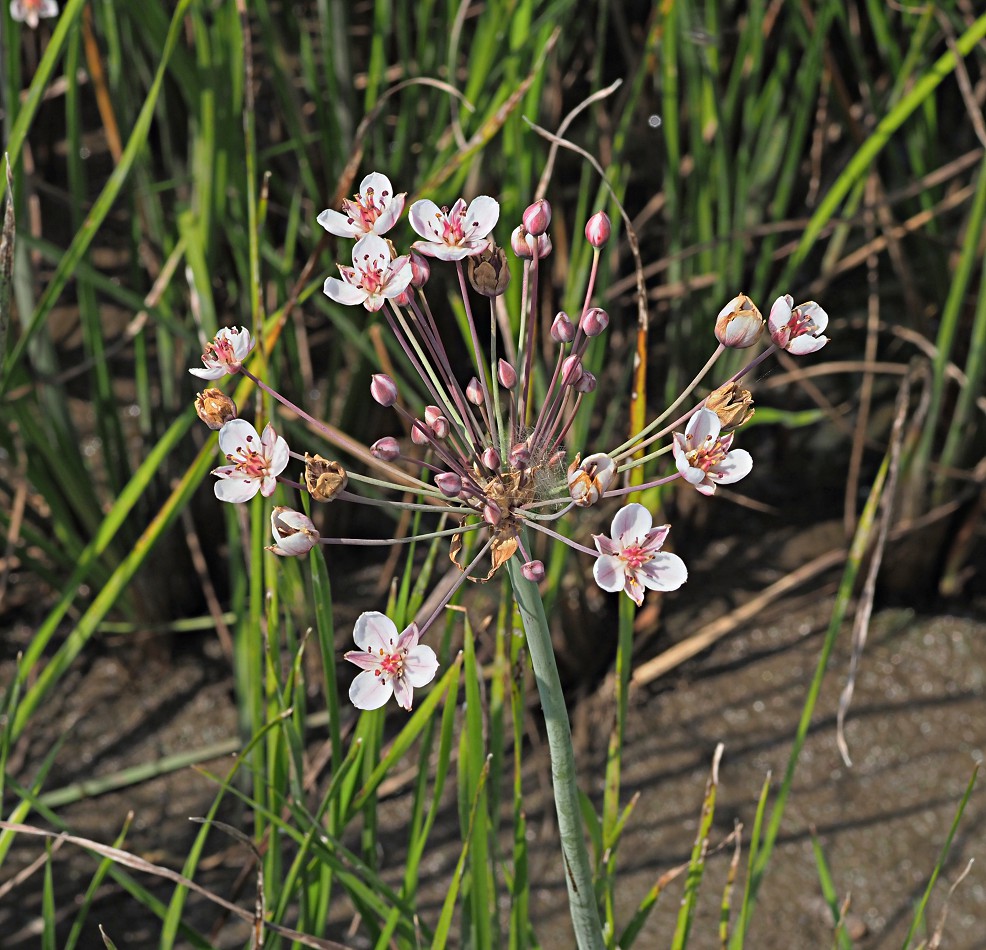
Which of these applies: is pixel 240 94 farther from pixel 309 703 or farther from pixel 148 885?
pixel 148 885

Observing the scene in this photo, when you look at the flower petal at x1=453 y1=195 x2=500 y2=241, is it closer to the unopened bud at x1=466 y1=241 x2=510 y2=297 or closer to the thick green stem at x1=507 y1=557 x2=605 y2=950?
the unopened bud at x1=466 y1=241 x2=510 y2=297

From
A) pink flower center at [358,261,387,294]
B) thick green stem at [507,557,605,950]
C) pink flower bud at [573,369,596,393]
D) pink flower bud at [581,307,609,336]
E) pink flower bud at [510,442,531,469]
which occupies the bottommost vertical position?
thick green stem at [507,557,605,950]

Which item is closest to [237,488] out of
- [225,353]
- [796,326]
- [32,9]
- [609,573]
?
[225,353]

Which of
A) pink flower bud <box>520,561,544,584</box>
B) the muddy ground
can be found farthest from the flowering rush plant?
the muddy ground

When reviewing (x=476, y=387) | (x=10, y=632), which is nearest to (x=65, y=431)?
(x=10, y=632)

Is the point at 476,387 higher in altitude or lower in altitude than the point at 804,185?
higher

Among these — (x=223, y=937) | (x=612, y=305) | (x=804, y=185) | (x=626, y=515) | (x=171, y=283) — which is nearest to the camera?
(x=626, y=515)
